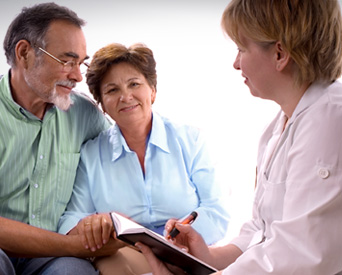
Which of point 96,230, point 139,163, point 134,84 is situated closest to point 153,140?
point 139,163

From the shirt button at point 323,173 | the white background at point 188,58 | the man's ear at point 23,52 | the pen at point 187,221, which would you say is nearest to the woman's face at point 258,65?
the shirt button at point 323,173

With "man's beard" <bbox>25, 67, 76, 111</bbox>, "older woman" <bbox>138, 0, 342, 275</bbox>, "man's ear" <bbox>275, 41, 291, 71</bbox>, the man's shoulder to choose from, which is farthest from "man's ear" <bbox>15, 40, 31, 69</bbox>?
"man's ear" <bbox>275, 41, 291, 71</bbox>

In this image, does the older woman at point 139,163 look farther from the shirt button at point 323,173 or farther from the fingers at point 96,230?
the shirt button at point 323,173

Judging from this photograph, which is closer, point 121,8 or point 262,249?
point 262,249

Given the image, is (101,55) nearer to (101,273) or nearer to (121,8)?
(101,273)

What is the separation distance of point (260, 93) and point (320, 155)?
0.92 ft

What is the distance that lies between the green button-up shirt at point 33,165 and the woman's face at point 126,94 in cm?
21

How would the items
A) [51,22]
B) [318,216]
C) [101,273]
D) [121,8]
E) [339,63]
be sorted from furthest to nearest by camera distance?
[121,8] → [51,22] → [101,273] → [339,63] → [318,216]

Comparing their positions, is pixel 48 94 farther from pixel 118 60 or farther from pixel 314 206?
pixel 314 206

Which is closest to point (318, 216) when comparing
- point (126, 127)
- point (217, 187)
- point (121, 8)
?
point (217, 187)

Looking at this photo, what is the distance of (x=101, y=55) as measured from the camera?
1982mm

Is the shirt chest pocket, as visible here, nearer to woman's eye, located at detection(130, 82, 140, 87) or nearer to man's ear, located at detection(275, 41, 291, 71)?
woman's eye, located at detection(130, 82, 140, 87)

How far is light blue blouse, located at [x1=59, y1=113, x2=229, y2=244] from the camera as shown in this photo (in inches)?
75.8

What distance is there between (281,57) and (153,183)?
33.4 inches
